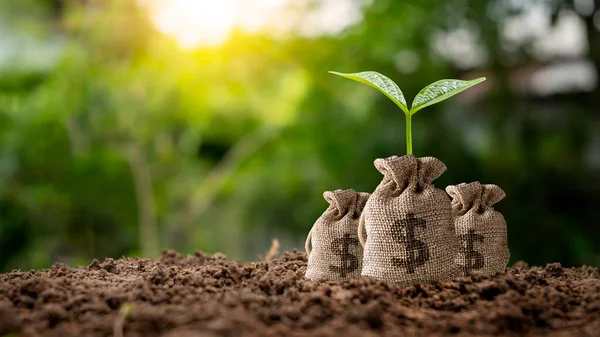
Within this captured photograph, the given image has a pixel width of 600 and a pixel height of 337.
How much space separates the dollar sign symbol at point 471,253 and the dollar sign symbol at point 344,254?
315 mm

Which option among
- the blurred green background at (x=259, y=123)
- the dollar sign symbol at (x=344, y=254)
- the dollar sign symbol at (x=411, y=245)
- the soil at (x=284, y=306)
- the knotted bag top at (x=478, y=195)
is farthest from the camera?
the blurred green background at (x=259, y=123)

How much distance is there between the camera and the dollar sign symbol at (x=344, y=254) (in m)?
1.60

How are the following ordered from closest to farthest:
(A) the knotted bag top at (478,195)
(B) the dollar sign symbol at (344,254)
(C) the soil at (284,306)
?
(C) the soil at (284,306), (B) the dollar sign symbol at (344,254), (A) the knotted bag top at (478,195)

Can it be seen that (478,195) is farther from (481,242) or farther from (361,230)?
(361,230)

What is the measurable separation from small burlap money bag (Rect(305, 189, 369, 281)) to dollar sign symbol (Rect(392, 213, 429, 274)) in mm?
160

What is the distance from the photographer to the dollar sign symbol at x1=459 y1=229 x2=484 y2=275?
5.40ft

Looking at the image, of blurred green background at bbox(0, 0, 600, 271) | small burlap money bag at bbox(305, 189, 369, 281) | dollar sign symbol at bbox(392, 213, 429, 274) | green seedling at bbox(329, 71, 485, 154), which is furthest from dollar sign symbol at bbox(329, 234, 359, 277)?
blurred green background at bbox(0, 0, 600, 271)

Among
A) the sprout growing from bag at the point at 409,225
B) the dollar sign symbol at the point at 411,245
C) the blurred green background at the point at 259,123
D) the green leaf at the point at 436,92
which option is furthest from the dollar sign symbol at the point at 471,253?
the blurred green background at the point at 259,123

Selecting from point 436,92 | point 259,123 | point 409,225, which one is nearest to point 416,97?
point 436,92

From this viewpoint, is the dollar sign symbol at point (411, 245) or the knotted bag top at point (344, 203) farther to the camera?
the knotted bag top at point (344, 203)

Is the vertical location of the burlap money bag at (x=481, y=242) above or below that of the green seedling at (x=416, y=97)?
below

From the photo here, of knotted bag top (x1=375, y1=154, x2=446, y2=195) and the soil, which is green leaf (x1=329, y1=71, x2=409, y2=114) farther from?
the soil

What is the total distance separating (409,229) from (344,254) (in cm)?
21

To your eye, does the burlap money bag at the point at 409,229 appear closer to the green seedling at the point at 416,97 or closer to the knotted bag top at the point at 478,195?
the green seedling at the point at 416,97
